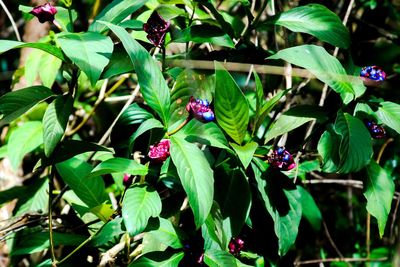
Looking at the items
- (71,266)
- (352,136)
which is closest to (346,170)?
(352,136)

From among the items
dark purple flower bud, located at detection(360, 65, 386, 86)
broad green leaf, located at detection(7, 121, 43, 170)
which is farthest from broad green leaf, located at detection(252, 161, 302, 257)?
broad green leaf, located at detection(7, 121, 43, 170)

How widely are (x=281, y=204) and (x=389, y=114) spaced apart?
35 cm

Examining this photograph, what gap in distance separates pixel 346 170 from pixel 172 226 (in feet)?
1.46

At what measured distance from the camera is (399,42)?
211cm

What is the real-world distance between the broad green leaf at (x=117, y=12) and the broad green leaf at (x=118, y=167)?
355 mm

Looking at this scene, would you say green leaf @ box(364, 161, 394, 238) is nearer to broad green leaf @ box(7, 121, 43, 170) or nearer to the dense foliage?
the dense foliage

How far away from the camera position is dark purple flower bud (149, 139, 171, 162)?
1.14m

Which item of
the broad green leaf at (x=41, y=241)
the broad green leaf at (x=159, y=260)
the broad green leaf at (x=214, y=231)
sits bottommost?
the broad green leaf at (x=41, y=241)

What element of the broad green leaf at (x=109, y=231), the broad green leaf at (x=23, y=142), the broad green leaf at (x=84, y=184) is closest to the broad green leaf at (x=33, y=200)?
the broad green leaf at (x=23, y=142)

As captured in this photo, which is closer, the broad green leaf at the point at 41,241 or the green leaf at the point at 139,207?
the green leaf at the point at 139,207

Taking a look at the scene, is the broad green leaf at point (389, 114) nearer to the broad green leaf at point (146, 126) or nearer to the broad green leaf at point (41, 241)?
the broad green leaf at point (146, 126)

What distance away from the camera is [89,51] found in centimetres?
109

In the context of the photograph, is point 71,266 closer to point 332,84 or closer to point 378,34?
point 332,84

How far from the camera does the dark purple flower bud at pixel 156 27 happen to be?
3.95ft
